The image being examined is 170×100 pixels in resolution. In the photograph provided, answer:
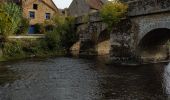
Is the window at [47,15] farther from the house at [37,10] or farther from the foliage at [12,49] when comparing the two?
the foliage at [12,49]

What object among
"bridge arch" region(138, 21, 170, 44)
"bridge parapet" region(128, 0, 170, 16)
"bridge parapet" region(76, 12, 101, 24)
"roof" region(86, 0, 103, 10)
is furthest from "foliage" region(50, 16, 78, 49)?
"bridge arch" region(138, 21, 170, 44)

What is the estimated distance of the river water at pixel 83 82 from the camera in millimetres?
19312

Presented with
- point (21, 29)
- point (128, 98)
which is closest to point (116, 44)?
point (128, 98)

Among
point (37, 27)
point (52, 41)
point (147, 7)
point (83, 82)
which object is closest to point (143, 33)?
point (147, 7)

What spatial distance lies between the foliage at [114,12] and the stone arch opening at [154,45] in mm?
3448

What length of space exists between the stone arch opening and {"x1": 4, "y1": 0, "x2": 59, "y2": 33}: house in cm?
2552

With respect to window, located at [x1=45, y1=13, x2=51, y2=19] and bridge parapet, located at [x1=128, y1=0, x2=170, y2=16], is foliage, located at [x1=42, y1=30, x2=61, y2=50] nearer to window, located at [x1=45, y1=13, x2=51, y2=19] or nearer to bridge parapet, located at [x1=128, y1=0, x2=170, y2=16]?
window, located at [x1=45, y1=13, x2=51, y2=19]

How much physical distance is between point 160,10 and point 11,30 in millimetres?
19908

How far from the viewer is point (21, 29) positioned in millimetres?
48062

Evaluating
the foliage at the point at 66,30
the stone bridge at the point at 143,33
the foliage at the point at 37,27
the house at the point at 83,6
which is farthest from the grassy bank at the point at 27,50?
the house at the point at 83,6

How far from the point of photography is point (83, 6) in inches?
2288

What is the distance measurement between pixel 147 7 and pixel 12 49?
17.6 meters

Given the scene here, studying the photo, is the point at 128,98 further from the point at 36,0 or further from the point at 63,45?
the point at 36,0

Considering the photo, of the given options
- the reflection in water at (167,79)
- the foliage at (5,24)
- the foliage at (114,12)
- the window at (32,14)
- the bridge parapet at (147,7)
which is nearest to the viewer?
the reflection in water at (167,79)
